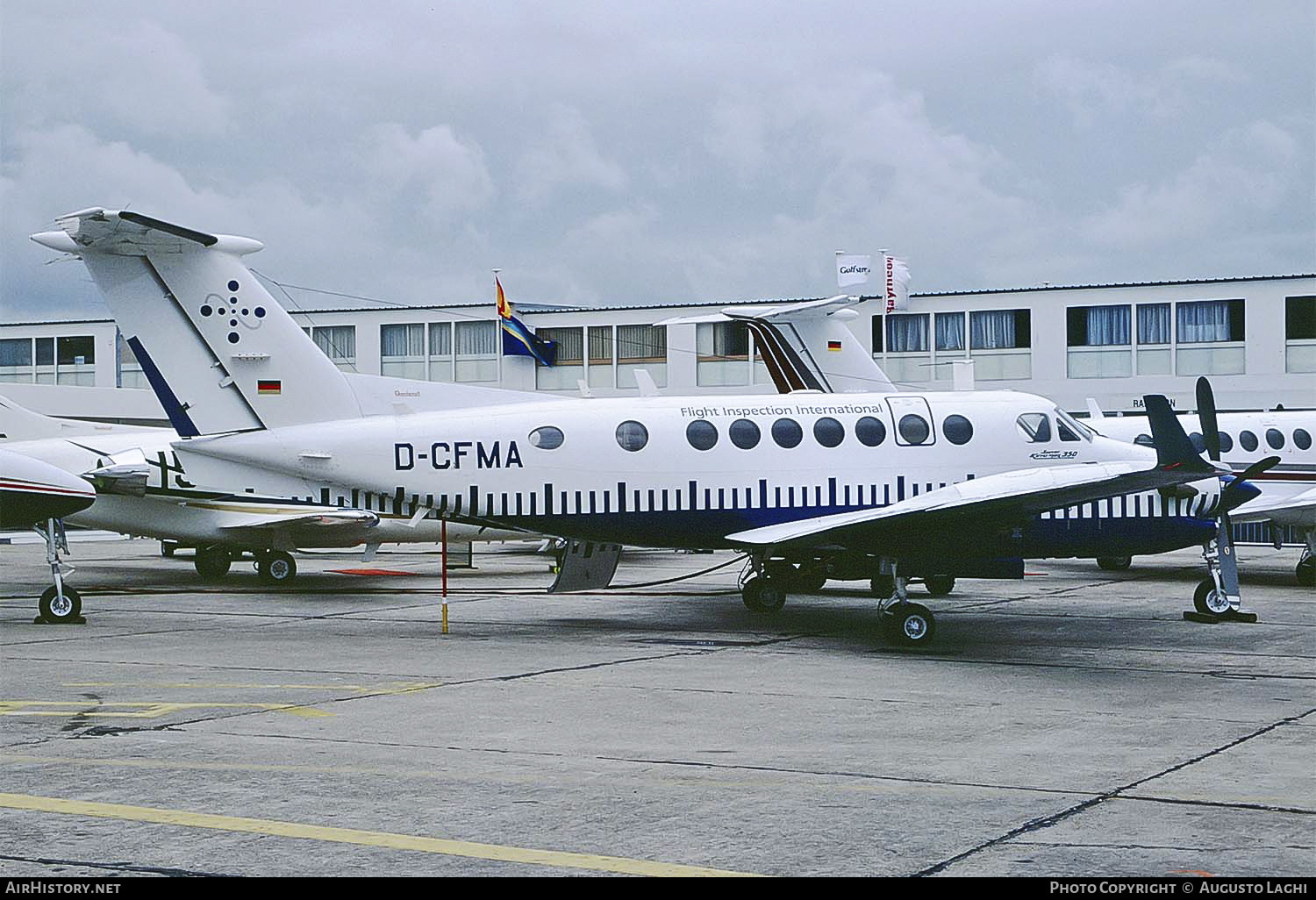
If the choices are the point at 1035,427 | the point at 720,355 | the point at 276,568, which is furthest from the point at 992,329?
the point at 1035,427

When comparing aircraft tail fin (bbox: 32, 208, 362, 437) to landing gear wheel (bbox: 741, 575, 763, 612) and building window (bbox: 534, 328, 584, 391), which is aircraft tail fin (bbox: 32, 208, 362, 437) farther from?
building window (bbox: 534, 328, 584, 391)

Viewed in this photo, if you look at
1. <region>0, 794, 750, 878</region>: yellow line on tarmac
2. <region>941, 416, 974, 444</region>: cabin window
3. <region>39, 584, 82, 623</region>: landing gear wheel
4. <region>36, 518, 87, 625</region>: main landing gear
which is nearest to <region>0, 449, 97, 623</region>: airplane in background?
<region>36, 518, 87, 625</region>: main landing gear

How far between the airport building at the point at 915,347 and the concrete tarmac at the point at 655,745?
2212 cm

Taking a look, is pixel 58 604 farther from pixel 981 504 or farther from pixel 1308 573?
Result: pixel 1308 573

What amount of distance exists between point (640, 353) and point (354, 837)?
44059 millimetres

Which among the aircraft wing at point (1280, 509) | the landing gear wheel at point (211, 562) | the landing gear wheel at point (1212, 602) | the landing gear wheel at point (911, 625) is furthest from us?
the landing gear wheel at point (211, 562)

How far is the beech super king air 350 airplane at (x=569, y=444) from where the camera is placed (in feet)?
56.1

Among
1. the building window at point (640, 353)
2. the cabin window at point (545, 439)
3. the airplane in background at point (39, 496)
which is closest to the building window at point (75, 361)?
the building window at point (640, 353)

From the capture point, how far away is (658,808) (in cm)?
759

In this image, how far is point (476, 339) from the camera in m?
52.8

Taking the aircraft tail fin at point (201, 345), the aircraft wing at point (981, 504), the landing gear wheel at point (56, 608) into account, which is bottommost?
the landing gear wheel at point (56, 608)

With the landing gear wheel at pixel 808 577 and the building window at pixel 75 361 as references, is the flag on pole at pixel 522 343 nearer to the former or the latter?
the building window at pixel 75 361

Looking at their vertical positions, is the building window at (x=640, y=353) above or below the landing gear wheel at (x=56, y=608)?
above
